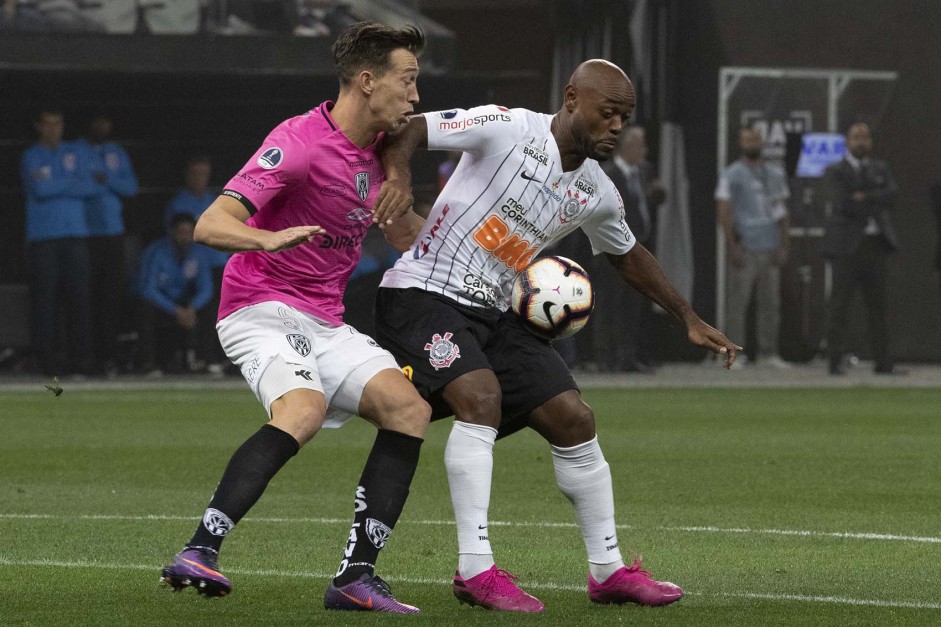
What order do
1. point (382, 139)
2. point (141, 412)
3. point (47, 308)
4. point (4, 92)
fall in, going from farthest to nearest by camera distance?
point (4, 92)
point (47, 308)
point (141, 412)
point (382, 139)

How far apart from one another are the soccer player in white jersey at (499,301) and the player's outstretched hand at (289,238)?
0.71 meters

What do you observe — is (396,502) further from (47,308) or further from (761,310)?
(761,310)

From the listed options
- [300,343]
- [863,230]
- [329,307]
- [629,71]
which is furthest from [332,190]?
[629,71]

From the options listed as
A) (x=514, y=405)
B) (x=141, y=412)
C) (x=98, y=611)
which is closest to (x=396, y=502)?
(x=514, y=405)

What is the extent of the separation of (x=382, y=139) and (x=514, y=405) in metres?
0.96

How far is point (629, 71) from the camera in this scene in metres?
19.3

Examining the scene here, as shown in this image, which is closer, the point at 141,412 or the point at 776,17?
the point at 141,412

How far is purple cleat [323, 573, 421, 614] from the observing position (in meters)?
5.55

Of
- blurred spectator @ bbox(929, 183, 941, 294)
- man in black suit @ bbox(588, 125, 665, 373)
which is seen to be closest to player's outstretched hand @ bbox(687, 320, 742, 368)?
man in black suit @ bbox(588, 125, 665, 373)

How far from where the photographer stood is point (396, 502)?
225 inches

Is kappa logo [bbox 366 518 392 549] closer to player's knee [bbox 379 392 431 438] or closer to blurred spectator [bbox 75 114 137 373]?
player's knee [bbox 379 392 431 438]

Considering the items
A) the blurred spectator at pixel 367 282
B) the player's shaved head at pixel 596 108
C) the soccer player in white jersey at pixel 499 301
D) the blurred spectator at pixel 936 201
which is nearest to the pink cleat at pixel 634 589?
the soccer player in white jersey at pixel 499 301

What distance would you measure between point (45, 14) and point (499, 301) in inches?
466

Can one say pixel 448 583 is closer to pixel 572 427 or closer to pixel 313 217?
pixel 572 427
